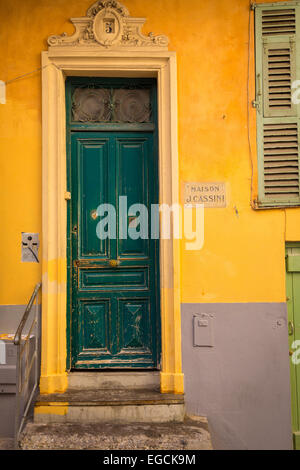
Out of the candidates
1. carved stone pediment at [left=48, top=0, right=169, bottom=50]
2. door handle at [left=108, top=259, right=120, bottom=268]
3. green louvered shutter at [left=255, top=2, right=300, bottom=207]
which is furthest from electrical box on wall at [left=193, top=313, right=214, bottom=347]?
carved stone pediment at [left=48, top=0, right=169, bottom=50]

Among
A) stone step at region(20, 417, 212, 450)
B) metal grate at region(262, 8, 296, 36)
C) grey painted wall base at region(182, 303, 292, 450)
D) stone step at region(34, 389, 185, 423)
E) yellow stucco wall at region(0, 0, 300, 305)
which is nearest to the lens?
stone step at region(20, 417, 212, 450)

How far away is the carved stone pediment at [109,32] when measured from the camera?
4.32m

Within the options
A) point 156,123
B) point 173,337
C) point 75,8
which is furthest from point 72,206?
point 75,8

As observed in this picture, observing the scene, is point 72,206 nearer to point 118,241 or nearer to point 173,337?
point 118,241

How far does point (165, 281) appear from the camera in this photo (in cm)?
423

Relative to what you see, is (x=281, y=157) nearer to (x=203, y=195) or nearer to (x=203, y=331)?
(x=203, y=195)

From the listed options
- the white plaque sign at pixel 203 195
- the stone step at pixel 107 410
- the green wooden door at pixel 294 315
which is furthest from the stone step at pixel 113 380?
the white plaque sign at pixel 203 195

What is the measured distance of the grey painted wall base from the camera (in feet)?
13.7

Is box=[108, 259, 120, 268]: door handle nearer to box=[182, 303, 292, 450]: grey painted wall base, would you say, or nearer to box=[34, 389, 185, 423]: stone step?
box=[182, 303, 292, 450]: grey painted wall base

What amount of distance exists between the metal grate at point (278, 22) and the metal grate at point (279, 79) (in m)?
0.18

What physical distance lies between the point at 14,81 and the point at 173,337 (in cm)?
296

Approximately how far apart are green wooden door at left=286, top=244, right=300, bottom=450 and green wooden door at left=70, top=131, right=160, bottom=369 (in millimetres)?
1310

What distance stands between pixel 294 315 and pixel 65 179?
2.65m

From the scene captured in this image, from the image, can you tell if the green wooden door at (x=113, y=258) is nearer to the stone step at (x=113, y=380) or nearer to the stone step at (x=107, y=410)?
the stone step at (x=113, y=380)
